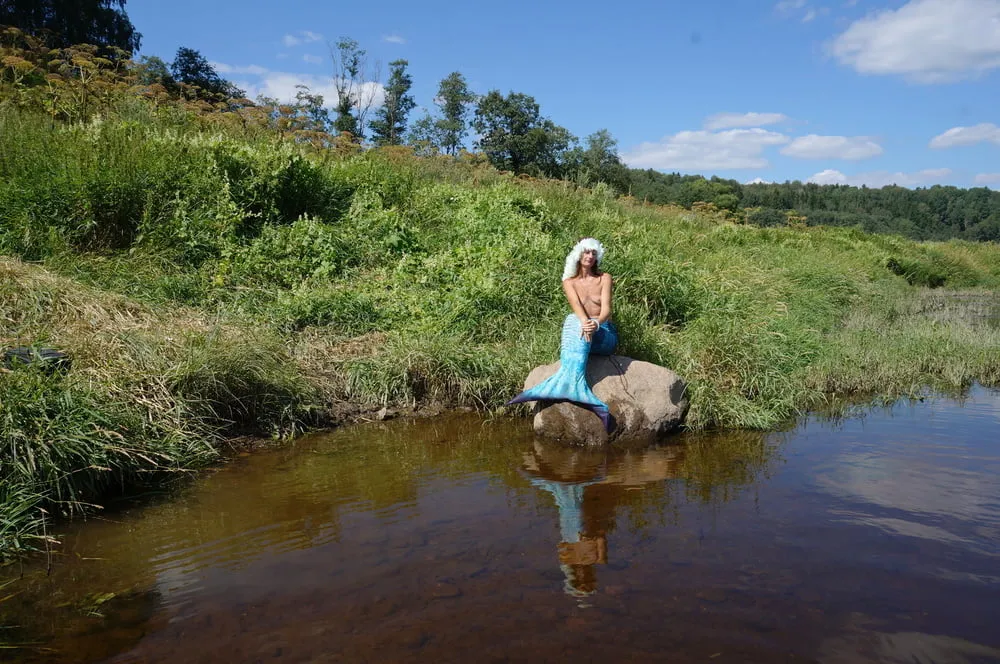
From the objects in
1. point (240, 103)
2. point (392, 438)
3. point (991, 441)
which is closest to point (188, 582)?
point (392, 438)

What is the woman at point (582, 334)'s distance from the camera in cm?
635

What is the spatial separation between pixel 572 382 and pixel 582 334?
45 cm

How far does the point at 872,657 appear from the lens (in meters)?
3.16

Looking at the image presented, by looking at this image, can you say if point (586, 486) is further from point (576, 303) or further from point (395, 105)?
point (395, 105)

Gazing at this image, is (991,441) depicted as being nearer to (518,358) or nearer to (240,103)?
(518,358)

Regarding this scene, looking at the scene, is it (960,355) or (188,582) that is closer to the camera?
(188,582)

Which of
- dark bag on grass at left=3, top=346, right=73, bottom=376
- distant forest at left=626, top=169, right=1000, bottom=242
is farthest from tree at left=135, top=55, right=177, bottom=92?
distant forest at left=626, top=169, right=1000, bottom=242

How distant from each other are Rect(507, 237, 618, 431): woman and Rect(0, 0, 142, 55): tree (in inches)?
719

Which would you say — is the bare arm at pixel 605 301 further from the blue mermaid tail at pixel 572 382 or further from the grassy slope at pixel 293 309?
the grassy slope at pixel 293 309

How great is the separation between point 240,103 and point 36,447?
35.1 ft

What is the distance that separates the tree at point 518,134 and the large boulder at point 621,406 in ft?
80.3

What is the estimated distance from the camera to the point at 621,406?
6465 millimetres

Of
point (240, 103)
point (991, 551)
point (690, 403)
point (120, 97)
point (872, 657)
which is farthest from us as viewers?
point (240, 103)

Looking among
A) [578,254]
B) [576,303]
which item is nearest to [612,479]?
[576,303]
